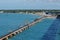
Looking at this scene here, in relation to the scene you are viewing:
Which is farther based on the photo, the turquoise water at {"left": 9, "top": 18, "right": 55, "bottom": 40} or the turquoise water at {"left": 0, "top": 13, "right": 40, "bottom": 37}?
the turquoise water at {"left": 0, "top": 13, "right": 40, "bottom": 37}

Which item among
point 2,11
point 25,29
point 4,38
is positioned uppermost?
point 4,38

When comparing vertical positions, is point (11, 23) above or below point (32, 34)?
below

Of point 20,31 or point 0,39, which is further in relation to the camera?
point 20,31

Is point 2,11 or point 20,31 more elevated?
point 20,31

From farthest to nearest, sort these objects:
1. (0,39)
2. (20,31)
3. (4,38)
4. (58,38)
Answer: (20,31)
(58,38)
(4,38)
(0,39)

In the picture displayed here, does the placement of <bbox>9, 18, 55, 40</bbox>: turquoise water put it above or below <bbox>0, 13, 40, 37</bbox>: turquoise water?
above

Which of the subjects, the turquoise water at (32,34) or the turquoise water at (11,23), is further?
the turquoise water at (11,23)

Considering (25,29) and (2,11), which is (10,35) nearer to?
(25,29)

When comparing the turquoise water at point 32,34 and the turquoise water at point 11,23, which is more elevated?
the turquoise water at point 32,34

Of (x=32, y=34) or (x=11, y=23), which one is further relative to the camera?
(x=11, y=23)

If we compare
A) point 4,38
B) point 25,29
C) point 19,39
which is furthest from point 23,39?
point 25,29

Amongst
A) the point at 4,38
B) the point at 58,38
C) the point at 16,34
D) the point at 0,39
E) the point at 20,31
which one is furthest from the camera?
the point at 20,31
